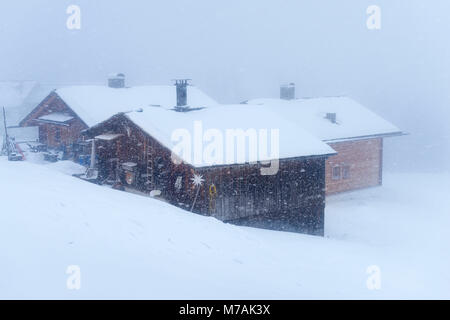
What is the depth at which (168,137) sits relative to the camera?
17.4 m

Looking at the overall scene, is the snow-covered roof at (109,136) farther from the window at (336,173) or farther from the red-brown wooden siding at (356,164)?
the window at (336,173)

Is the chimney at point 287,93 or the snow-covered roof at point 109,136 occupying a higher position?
the chimney at point 287,93

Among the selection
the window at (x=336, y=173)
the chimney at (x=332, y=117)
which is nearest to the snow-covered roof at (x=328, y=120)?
the chimney at (x=332, y=117)

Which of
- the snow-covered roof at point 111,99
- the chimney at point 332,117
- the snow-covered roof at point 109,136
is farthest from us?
the chimney at point 332,117

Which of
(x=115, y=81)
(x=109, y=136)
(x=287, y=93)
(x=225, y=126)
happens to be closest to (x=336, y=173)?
(x=287, y=93)

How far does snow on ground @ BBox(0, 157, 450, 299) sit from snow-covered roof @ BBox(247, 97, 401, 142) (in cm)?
985

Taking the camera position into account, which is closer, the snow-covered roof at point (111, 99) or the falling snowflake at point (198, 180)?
the falling snowflake at point (198, 180)

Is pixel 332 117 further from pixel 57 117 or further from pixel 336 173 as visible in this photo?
pixel 57 117

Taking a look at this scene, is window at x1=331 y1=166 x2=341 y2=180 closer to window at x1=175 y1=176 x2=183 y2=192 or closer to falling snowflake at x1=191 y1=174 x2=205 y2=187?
window at x1=175 y1=176 x2=183 y2=192

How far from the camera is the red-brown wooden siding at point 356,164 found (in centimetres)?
2794

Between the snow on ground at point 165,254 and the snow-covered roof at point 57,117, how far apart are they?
1290cm

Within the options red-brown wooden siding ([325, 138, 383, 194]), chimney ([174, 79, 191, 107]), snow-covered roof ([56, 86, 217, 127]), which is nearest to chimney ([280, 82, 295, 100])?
snow-covered roof ([56, 86, 217, 127])

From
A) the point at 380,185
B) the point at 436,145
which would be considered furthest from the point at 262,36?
the point at 380,185
